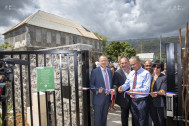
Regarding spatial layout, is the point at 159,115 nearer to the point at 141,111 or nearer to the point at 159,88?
the point at 141,111

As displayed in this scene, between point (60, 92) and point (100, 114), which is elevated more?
point (60, 92)

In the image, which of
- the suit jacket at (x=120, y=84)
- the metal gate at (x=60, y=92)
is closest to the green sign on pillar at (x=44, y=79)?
the metal gate at (x=60, y=92)

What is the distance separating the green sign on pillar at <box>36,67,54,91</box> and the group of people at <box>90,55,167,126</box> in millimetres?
943

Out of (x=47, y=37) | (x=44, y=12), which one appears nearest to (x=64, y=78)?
(x=47, y=37)

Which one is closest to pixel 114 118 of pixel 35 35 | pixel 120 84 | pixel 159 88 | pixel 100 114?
pixel 100 114

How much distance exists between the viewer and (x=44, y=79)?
2.45m

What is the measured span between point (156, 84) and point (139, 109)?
0.66m

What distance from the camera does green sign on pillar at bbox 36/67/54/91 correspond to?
2424 mm

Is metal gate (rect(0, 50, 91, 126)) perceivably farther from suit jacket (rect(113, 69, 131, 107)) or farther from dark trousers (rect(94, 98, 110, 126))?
suit jacket (rect(113, 69, 131, 107))

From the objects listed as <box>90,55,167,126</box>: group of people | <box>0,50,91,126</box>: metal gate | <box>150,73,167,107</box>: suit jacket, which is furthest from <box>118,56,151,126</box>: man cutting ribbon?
<box>0,50,91,126</box>: metal gate

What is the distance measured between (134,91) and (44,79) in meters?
1.93

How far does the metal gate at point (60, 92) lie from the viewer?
92.8 inches

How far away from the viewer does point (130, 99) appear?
285cm

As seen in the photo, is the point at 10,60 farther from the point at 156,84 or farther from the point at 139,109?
the point at 156,84
